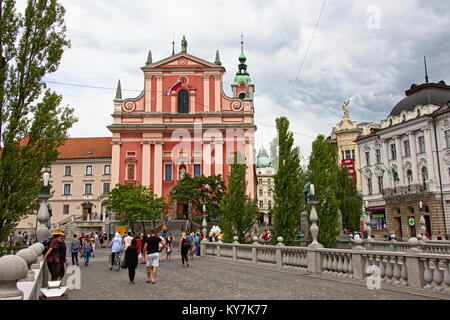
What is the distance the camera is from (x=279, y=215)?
18.1 metres

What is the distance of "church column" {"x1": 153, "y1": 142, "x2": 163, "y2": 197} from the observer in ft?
152

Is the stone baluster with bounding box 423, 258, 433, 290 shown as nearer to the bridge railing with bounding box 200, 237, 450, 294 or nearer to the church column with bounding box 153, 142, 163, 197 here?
the bridge railing with bounding box 200, 237, 450, 294

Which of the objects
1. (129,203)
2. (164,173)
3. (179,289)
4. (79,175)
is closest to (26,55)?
(179,289)

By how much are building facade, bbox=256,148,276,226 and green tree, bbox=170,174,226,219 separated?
62688 mm

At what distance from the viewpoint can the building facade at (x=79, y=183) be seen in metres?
55.5

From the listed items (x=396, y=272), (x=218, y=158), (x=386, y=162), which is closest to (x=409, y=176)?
(x=386, y=162)

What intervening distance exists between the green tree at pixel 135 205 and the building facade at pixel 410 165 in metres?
24.7

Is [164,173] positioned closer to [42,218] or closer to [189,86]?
[189,86]

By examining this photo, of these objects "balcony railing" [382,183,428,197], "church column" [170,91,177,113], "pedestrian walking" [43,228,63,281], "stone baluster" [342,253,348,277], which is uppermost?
"church column" [170,91,177,113]

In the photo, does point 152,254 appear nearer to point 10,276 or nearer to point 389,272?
point 389,272

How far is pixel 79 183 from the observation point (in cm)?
5697

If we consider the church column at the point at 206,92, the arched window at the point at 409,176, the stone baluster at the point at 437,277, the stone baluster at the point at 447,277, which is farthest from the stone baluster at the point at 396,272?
the church column at the point at 206,92

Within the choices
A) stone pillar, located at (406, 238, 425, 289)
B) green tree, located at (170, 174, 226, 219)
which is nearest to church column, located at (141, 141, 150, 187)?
green tree, located at (170, 174, 226, 219)

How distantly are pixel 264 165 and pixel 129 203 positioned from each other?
90494 millimetres
